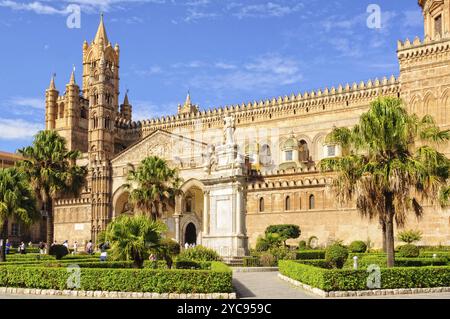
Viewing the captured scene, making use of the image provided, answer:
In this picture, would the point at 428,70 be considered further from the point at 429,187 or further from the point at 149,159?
the point at 429,187

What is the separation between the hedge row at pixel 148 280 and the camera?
16500 millimetres

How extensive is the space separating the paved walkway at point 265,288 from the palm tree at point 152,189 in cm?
1531

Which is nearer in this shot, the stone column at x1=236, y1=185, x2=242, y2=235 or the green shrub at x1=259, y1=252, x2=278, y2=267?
the stone column at x1=236, y1=185, x2=242, y2=235

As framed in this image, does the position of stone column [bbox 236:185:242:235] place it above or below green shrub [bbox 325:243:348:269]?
above

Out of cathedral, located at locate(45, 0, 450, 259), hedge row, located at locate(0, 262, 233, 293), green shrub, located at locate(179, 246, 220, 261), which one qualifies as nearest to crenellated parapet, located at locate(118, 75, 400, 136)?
cathedral, located at locate(45, 0, 450, 259)

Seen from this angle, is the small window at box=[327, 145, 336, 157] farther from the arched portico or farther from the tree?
the tree

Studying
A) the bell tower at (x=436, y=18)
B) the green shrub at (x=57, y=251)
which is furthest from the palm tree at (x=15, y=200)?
the bell tower at (x=436, y=18)

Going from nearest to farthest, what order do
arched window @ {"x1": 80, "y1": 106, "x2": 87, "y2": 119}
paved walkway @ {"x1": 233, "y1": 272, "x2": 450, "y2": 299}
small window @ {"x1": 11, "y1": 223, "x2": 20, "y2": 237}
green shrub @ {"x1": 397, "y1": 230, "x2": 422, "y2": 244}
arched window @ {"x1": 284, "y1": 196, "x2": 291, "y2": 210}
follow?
paved walkway @ {"x1": 233, "y1": 272, "x2": 450, "y2": 299} → green shrub @ {"x1": 397, "y1": 230, "x2": 422, "y2": 244} → arched window @ {"x1": 284, "y1": 196, "x2": 291, "y2": 210} → small window @ {"x1": 11, "y1": 223, "x2": 20, "y2": 237} → arched window @ {"x1": 80, "y1": 106, "x2": 87, "y2": 119}

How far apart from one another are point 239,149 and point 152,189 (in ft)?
85.5

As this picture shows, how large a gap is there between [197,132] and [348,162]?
48889 millimetres

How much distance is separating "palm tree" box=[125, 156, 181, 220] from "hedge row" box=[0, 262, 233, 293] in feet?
66.8

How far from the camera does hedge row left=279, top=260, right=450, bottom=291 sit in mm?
16656

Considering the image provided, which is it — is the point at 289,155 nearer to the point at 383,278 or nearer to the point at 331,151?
the point at 331,151

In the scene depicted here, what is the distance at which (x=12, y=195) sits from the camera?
31703mm
